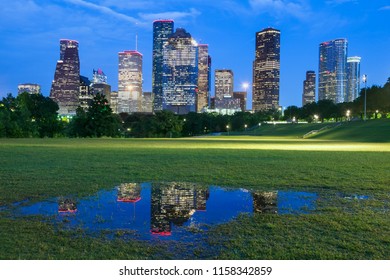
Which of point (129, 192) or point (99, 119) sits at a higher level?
point (99, 119)

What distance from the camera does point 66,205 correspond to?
329 inches

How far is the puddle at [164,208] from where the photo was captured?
6.73m

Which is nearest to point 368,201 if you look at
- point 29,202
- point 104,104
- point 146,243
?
point 146,243

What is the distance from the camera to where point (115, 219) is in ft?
24.1

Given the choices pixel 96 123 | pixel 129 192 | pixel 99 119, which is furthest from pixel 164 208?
pixel 99 119

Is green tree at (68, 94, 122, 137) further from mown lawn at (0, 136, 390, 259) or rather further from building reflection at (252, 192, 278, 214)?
building reflection at (252, 192, 278, 214)

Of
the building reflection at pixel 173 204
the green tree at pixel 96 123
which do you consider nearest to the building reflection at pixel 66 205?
the building reflection at pixel 173 204

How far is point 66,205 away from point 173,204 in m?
2.46

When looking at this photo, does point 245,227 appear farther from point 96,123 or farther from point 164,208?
point 96,123

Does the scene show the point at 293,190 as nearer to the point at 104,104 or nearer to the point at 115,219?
the point at 115,219

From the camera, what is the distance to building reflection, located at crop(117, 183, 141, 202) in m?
9.27

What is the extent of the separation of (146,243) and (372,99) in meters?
100.0

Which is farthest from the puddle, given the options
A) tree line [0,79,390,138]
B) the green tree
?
tree line [0,79,390,138]

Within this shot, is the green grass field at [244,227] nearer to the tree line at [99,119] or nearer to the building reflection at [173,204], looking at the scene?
the building reflection at [173,204]
